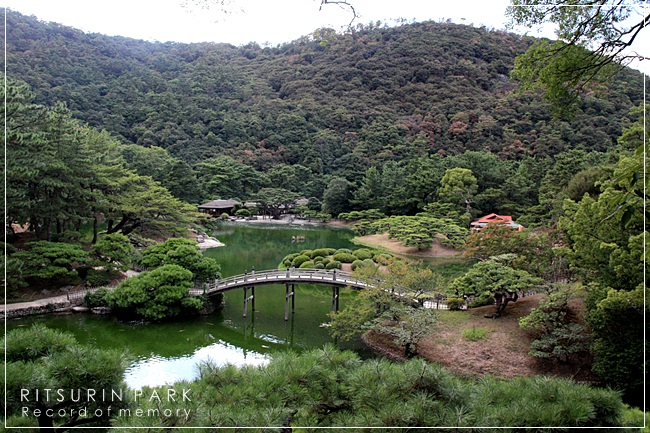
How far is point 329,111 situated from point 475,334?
52.4 metres

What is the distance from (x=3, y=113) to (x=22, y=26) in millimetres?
55034

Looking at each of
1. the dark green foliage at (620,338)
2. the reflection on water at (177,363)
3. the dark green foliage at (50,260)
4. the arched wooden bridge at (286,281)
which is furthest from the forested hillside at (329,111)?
the reflection on water at (177,363)

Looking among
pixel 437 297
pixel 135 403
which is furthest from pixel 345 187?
pixel 135 403

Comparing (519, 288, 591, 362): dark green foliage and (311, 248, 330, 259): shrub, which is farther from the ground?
(311, 248, 330, 259): shrub

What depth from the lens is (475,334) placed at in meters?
10.8

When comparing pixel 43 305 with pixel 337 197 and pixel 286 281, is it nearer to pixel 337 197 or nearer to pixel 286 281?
pixel 286 281

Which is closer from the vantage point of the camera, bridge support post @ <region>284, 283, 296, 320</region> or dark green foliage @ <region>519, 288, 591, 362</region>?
dark green foliage @ <region>519, 288, 591, 362</region>

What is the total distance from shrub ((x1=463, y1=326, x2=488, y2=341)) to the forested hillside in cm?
1800

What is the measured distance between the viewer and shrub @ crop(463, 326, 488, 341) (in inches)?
422

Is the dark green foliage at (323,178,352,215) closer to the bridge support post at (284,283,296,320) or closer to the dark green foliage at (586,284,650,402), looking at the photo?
the bridge support post at (284,283,296,320)

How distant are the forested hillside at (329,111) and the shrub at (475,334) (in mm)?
18004

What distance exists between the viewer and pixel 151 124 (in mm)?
48625

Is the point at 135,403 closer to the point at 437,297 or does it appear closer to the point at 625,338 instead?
the point at 625,338

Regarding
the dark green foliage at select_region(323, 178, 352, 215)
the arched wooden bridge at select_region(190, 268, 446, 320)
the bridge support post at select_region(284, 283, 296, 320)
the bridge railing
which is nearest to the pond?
the bridge support post at select_region(284, 283, 296, 320)
